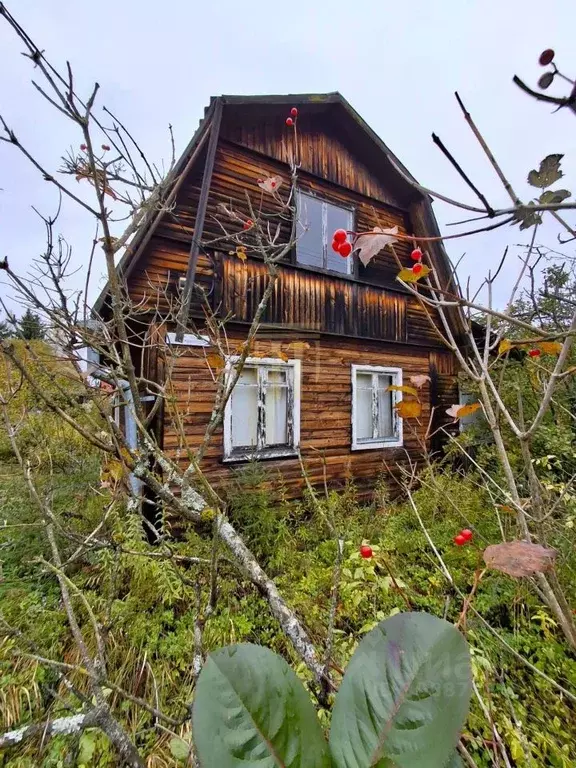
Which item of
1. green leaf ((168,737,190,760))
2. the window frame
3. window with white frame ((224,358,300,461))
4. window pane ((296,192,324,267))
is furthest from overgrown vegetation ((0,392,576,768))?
window pane ((296,192,324,267))

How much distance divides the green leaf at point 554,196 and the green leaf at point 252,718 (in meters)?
0.94

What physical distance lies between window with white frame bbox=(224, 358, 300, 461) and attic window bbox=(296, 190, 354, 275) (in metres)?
1.80

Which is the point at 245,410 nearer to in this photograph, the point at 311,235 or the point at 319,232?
the point at 311,235

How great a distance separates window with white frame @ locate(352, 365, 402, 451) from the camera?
612 cm

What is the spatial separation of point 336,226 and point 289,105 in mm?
1832

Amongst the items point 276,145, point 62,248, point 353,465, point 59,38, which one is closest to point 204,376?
point 62,248

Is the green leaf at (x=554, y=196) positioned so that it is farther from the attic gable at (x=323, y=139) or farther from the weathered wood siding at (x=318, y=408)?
the attic gable at (x=323, y=139)

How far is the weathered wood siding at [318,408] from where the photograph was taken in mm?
4633

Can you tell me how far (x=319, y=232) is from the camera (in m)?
6.02

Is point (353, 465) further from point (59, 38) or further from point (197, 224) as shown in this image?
point (59, 38)

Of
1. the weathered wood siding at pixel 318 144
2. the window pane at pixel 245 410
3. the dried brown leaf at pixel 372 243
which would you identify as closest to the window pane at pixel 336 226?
the weathered wood siding at pixel 318 144

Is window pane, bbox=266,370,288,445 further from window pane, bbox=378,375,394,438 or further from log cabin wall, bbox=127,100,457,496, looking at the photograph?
window pane, bbox=378,375,394,438

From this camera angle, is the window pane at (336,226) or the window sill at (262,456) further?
the window pane at (336,226)

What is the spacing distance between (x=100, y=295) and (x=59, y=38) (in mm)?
3410
